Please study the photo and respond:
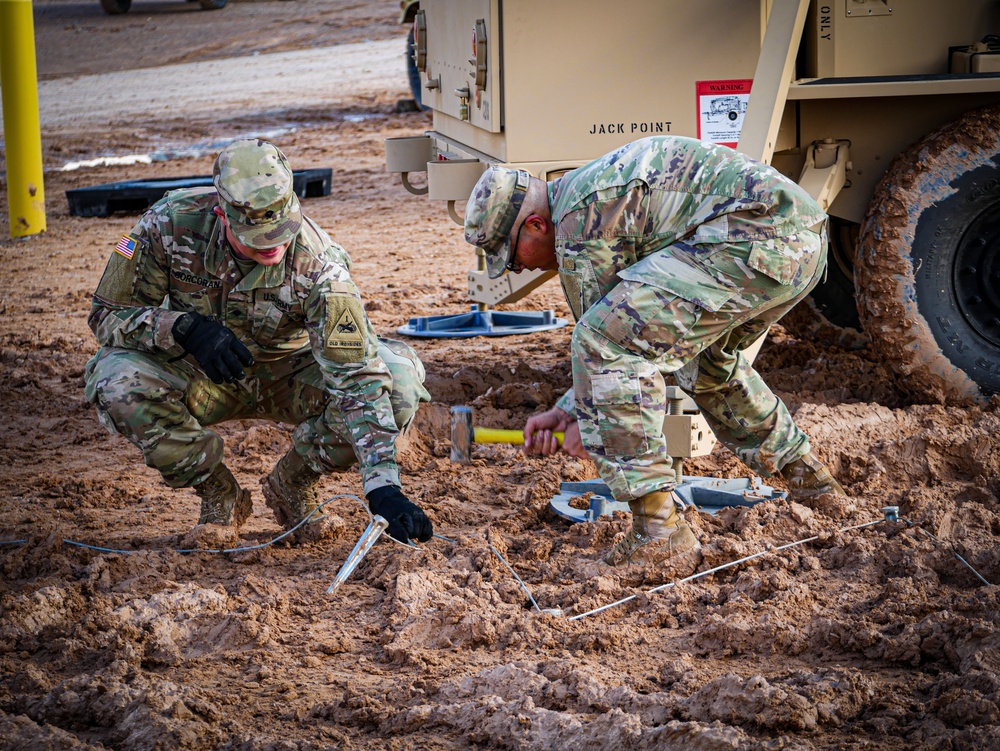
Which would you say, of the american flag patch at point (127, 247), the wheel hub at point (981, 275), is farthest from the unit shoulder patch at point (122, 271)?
the wheel hub at point (981, 275)

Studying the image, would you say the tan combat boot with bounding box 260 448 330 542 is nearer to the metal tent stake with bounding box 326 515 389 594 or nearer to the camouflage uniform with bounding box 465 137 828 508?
the metal tent stake with bounding box 326 515 389 594

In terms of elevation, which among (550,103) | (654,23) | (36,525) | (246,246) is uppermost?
(654,23)

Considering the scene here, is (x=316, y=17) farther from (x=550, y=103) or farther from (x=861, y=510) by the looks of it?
(x=861, y=510)

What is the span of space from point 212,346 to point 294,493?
0.73 m

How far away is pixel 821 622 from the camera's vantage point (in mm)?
3322

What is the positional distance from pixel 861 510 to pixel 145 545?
8.21 feet

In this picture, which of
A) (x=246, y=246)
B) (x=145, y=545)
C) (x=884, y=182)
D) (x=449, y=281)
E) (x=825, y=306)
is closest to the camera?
(x=246, y=246)

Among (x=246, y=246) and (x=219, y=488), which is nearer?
(x=246, y=246)

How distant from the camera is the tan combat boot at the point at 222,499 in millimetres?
4254

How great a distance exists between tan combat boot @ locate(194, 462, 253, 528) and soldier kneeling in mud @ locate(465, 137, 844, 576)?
1.29 m

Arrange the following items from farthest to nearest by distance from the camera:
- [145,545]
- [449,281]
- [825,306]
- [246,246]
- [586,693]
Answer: [449,281] < [825,306] < [145,545] < [246,246] < [586,693]

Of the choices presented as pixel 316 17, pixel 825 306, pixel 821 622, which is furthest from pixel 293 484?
pixel 316 17

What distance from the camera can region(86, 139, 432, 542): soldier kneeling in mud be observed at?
3.89 meters

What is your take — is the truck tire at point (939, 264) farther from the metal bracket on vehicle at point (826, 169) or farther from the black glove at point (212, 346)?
the black glove at point (212, 346)
